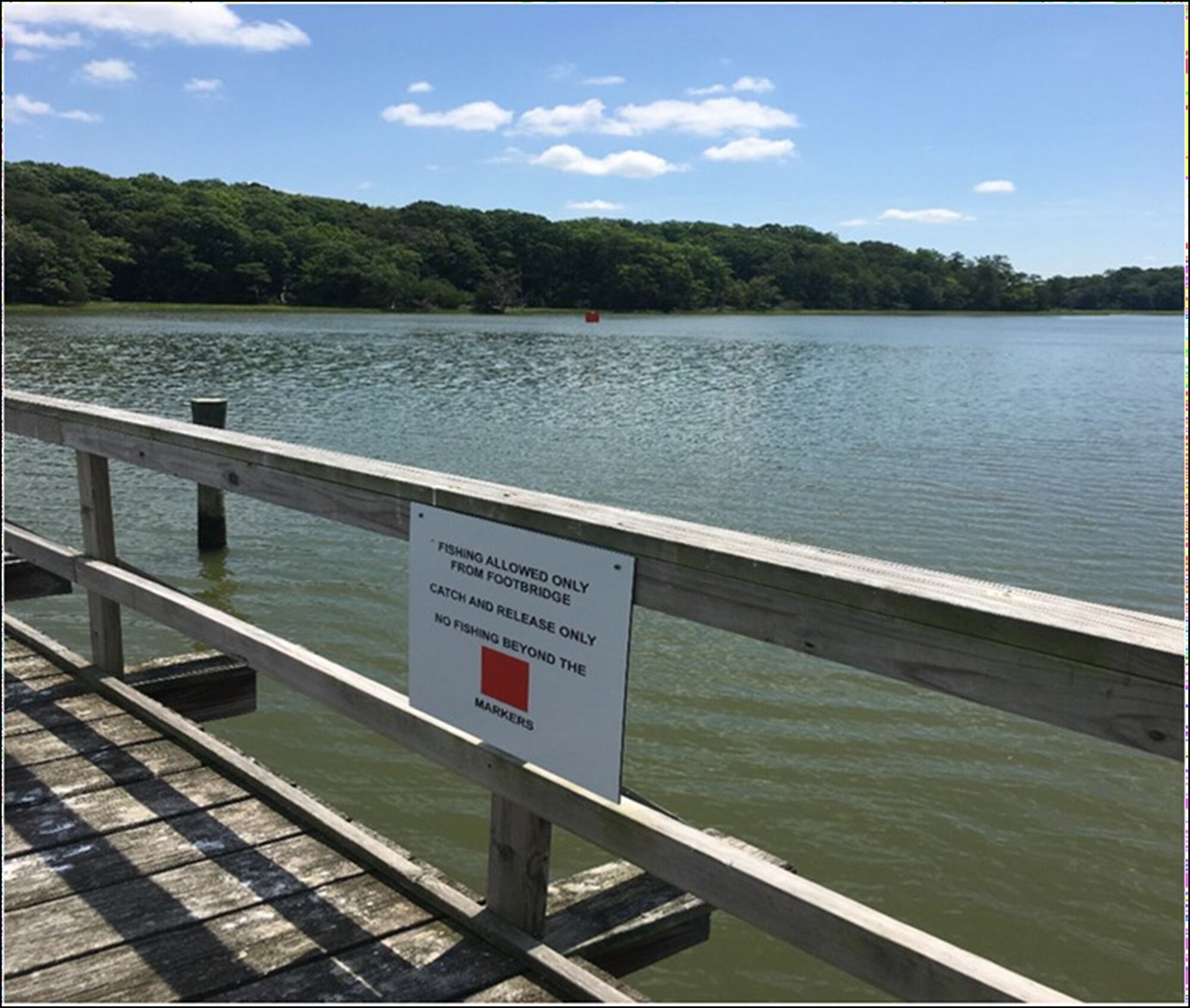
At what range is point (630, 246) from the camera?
5689 inches

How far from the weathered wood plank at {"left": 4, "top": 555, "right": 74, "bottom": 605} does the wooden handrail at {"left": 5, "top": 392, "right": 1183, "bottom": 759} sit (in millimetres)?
3316

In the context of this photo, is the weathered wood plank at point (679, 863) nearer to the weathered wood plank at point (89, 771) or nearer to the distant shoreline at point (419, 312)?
the weathered wood plank at point (89, 771)

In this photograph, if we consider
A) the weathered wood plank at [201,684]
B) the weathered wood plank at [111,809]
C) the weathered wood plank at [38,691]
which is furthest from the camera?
the weathered wood plank at [201,684]

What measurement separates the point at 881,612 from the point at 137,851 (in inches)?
92.0

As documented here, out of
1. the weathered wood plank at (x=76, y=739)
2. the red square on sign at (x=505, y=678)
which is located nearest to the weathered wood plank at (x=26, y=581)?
the weathered wood plank at (x=76, y=739)

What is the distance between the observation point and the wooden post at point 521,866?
2.63 meters

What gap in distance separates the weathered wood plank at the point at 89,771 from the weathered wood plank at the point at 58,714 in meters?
0.24

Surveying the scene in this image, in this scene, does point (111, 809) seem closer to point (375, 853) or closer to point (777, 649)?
point (375, 853)

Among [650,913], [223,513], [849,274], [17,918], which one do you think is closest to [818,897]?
[650,913]

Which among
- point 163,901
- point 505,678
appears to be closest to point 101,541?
point 163,901

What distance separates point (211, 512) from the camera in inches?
453

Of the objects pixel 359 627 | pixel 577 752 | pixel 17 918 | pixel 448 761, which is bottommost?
pixel 359 627

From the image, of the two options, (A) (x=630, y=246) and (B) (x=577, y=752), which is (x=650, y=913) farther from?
(A) (x=630, y=246)

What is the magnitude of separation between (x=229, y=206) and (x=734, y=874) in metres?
130
